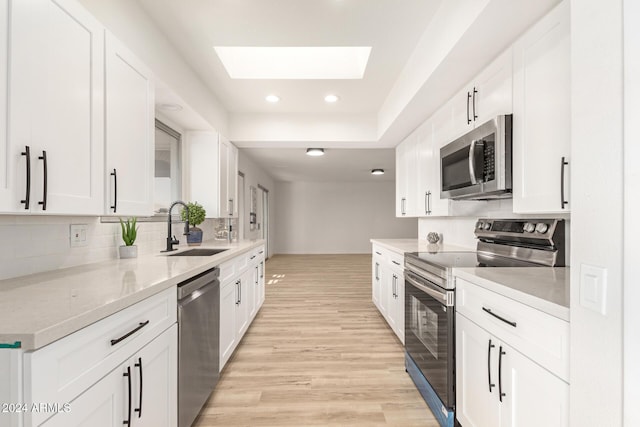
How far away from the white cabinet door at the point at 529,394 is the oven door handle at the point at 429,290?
1.52 feet

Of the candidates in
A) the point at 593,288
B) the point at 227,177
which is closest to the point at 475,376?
the point at 593,288

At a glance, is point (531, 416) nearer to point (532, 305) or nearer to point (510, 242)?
point (532, 305)

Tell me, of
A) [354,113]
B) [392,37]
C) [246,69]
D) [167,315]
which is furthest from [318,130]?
[167,315]

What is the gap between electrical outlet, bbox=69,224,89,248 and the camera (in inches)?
67.7

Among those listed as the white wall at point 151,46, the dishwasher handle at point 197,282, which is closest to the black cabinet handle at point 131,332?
the dishwasher handle at point 197,282

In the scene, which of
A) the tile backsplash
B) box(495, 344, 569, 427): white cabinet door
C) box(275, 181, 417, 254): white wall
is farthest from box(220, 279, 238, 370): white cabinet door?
box(275, 181, 417, 254): white wall

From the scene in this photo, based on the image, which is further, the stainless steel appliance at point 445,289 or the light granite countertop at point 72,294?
the stainless steel appliance at point 445,289

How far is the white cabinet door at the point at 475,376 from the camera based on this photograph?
133 centimetres

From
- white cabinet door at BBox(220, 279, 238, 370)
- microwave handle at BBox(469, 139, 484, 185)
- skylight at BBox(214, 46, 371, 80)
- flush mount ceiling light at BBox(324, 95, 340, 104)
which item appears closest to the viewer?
microwave handle at BBox(469, 139, 484, 185)

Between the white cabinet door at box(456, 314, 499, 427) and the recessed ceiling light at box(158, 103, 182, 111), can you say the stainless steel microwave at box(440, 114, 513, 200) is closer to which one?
the white cabinet door at box(456, 314, 499, 427)

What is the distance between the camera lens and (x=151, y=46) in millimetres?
2127

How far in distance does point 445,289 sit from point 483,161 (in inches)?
34.2

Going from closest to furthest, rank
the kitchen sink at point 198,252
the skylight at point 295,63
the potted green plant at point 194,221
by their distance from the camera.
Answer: the kitchen sink at point 198,252, the skylight at point 295,63, the potted green plant at point 194,221

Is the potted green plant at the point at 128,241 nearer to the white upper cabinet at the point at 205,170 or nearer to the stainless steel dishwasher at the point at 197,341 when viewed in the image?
the stainless steel dishwasher at the point at 197,341
